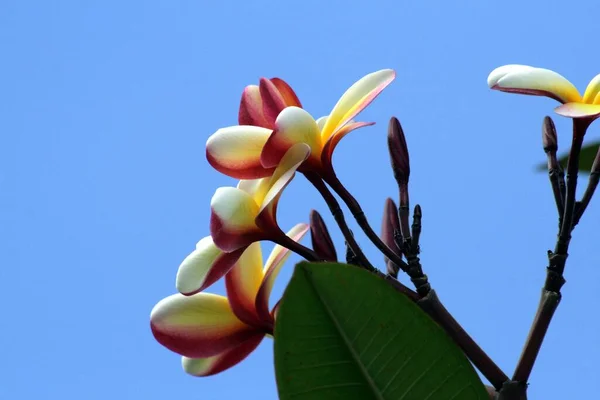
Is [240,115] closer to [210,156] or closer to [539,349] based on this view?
[210,156]

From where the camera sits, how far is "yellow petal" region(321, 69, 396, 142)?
2.05 ft

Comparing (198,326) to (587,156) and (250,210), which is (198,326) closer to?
(250,210)

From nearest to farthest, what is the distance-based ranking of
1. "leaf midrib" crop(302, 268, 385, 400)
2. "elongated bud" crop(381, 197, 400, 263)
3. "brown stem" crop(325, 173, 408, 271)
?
"leaf midrib" crop(302, 268, 385, 400), "brown stem" crop(325, 173, 408, 271), "elongated bud" crop(381, 197, 400, 263)

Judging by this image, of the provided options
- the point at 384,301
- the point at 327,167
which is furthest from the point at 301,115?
the point at 384,301

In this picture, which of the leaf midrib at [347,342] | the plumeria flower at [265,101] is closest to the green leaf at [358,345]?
the leaf midrib at [347,342]

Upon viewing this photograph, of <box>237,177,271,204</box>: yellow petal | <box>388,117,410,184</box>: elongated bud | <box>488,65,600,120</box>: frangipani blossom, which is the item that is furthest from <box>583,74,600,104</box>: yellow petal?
<box>237,177,271,204</box>: yellow petal

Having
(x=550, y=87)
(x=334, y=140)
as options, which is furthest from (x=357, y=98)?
(x=550, y=87)

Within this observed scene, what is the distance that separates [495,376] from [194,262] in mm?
219

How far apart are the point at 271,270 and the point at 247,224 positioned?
0.07m

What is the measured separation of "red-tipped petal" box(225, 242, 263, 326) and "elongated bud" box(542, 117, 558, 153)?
24 centimetres

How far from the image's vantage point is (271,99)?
A: 0.62m

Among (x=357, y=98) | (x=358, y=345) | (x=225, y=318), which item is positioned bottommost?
(x=358, y=345)

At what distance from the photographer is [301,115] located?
0.58 metres

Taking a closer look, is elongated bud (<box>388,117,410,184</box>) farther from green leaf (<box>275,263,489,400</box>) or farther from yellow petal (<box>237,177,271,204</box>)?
green leaf (<box>275,263,489,400</box>)
